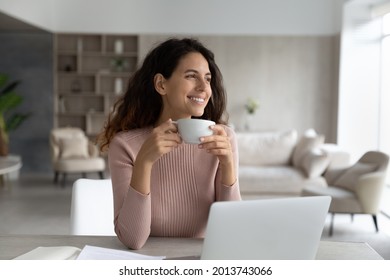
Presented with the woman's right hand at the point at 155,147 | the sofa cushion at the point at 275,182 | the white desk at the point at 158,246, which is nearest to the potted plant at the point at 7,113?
the sofa cushion at the point at 275,182

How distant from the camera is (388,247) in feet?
11.6

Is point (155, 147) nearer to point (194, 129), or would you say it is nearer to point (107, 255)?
point (194, 129)

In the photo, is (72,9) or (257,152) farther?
(72,9)

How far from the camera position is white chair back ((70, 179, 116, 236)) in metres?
1.59

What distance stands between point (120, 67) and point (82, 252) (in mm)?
6321

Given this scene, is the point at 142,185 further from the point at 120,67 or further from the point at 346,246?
the point at 120,67

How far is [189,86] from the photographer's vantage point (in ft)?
4.02

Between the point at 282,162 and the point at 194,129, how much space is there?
458 centimetres

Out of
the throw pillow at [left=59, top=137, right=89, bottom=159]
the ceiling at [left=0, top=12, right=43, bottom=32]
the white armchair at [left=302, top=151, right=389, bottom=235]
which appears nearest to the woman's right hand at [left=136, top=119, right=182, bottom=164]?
the white armchair at [left=302, top=151, right=389, bottom=235]

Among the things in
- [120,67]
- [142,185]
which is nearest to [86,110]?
[120,67]

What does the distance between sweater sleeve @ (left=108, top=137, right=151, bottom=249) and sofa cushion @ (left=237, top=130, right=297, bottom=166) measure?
4.26 meters

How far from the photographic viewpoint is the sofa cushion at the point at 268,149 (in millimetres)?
5520

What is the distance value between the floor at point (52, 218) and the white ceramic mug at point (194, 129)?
8.04 ft

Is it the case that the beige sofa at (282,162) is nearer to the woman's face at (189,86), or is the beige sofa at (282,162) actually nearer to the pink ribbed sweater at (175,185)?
the pink ribbed sweater at (175,185)
